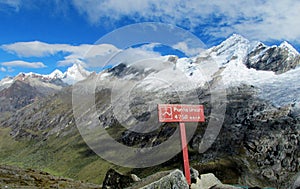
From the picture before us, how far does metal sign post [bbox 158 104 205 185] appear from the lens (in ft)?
94.5

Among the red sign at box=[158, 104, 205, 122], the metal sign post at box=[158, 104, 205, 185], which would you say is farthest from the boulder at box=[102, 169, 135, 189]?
the red sign at box=[158, 104, 205, 122]

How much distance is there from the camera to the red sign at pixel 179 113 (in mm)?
28688

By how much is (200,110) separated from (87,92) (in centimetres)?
1068

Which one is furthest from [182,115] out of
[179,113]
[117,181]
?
[117,181]

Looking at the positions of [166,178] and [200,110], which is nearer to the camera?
[166,178]

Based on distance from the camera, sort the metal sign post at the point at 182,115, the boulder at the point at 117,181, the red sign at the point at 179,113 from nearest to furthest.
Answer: the red sign at the point at 179,113
the metal sign post at the point at 182,115
the boulder at the point at 117,181

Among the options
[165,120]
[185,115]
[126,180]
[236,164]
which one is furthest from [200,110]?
[236,164]

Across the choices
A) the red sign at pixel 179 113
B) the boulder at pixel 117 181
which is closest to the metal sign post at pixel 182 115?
the red sign at pixel 179 113

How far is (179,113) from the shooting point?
98.5 ft

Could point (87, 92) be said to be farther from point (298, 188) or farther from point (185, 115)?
point (298, 188)

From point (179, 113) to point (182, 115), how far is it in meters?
0.42

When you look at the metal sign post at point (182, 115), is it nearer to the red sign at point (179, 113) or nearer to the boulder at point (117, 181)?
the red sign at point (179, 113)

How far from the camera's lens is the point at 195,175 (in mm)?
34812

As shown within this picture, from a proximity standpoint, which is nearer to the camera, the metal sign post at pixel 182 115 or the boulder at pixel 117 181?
the metal sign post at pixel 182 115
